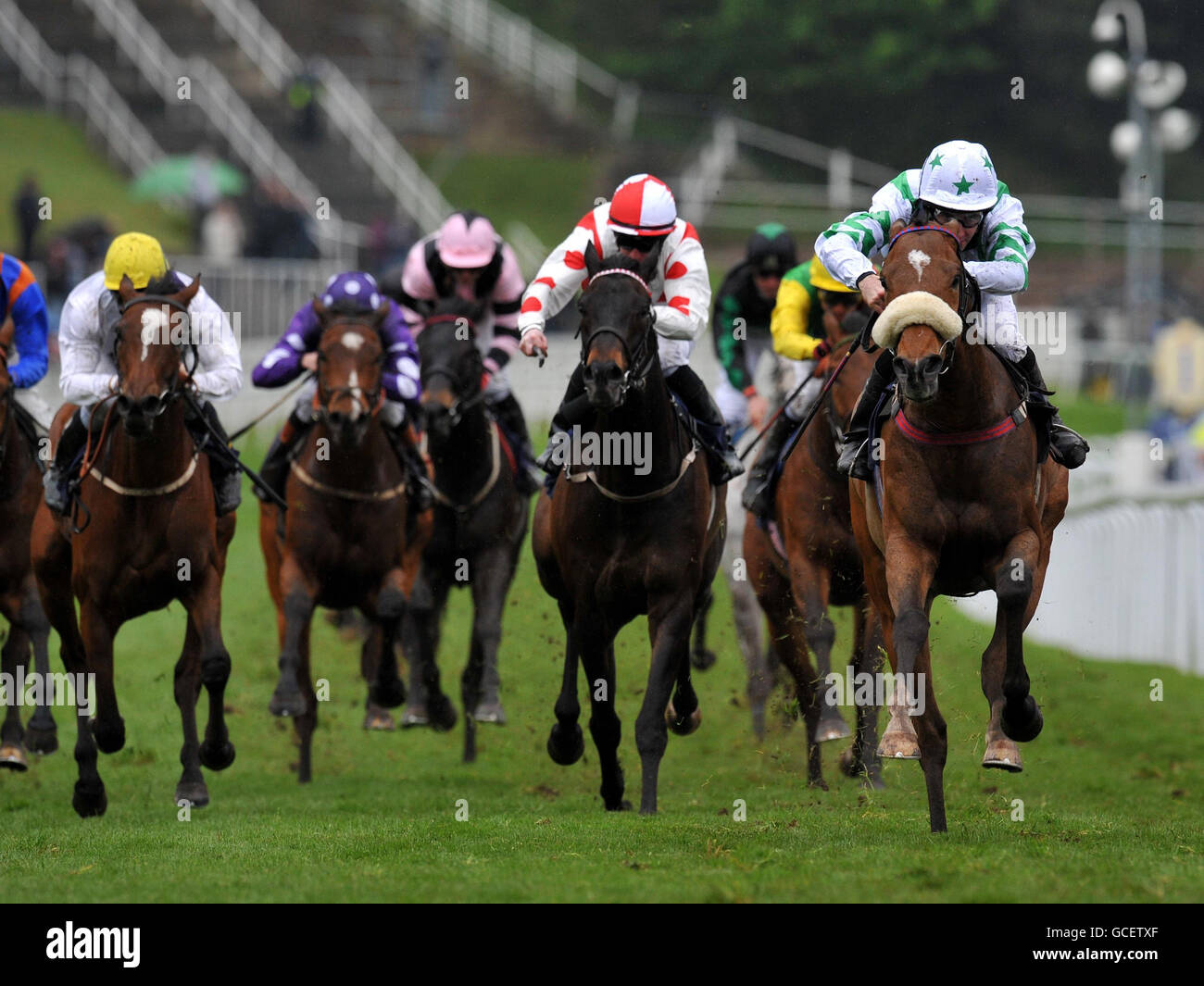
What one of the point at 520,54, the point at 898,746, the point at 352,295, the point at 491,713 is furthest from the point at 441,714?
the point at 520,54

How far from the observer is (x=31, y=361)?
10570mm

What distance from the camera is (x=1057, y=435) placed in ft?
28.5

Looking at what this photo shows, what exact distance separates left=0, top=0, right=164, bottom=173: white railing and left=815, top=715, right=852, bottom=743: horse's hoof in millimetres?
23772

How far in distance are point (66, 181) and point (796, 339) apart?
21.9 m

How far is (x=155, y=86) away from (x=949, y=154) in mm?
27474

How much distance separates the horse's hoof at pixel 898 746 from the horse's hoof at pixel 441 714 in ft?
14.2

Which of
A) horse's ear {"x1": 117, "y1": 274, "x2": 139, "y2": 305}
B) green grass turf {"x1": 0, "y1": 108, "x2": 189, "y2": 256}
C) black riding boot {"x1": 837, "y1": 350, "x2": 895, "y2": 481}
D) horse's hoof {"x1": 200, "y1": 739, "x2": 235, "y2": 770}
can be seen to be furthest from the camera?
green grass turf {"x1": 0, "y1": 108, "x2": 189, "y2": 256}

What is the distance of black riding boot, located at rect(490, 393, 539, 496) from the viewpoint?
1235cm

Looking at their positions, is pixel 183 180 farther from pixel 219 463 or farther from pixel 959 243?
pixel 959 243

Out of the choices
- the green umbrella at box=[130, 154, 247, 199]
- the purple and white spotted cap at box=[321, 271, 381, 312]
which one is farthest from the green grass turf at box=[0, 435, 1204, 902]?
the green umbrella at box=[130, 154, 247, 199]

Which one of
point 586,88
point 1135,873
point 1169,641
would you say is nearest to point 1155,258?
point 586,88

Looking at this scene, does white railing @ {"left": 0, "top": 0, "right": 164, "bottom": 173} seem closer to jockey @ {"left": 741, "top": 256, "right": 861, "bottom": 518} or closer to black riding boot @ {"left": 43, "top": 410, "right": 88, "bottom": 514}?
jockey @ {"left": 741, "top": 256, "right": 861, "bottom": 518}

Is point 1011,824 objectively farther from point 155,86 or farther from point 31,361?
point 155,86

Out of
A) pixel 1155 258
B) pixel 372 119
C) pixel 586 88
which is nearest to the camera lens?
pixel 1155 258
